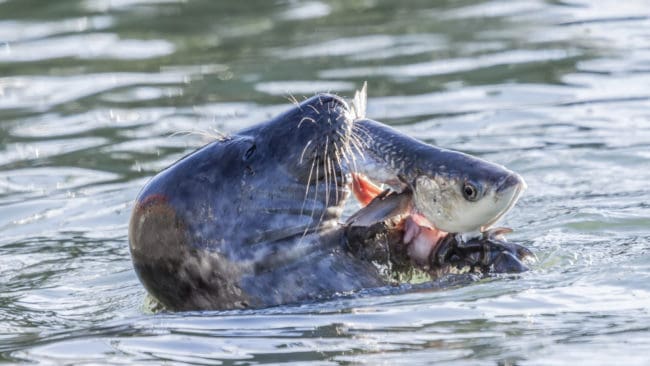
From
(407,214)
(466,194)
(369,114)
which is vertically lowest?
(369,114)

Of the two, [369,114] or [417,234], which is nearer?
[417,234]

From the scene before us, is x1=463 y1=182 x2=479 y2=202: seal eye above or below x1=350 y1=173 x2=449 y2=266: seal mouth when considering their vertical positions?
above

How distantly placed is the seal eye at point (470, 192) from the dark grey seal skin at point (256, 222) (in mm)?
137

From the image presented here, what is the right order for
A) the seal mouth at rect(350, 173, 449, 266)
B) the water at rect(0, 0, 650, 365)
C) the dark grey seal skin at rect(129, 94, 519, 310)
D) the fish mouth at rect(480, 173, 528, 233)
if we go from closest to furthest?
the water at rect(0, 0, 650, 365) → the fish mouth at rect(480, 173, 528, 233) → the dark grey seal skin at rect(129, 94, 519, 310) → the seal mouth at rect(350, 173, 449, 266)

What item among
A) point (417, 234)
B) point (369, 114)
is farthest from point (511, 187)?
point (369, 114)

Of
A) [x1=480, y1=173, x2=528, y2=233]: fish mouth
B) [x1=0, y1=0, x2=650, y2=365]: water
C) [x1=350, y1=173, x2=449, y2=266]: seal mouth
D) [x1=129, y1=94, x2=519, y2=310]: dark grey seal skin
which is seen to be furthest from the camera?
[x1=350, y1=173, x2=449, y2=266]: seal mouth

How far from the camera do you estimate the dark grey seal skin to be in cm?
636

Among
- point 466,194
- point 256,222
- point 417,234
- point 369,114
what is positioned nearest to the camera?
point 466,194

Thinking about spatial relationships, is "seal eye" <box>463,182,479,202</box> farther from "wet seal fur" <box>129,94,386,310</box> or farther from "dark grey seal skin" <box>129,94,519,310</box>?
"wet seal fur" <box>129,94,386,310</box>

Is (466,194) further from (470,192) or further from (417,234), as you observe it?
(417,234)

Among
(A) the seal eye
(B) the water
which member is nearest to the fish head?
(A) the seal eye

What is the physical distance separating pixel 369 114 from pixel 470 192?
5097 mm

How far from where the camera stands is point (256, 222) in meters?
6.42

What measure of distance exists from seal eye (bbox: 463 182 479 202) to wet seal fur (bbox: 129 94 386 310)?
0.55 metres
